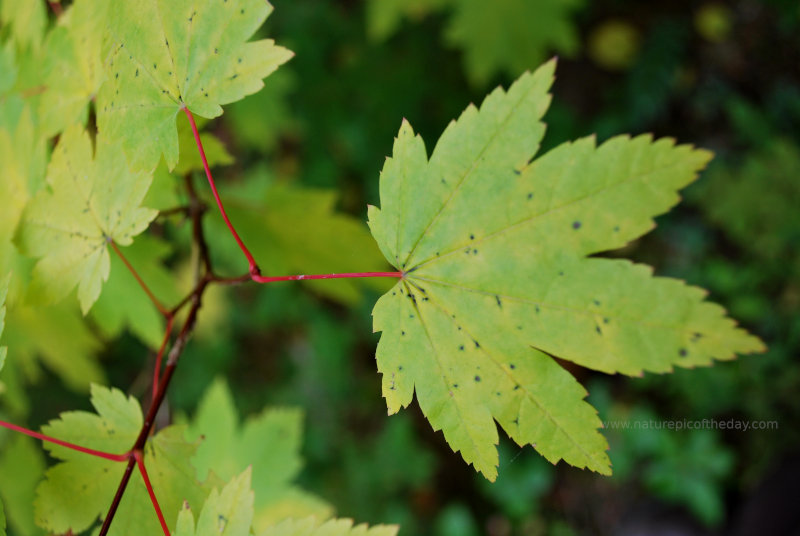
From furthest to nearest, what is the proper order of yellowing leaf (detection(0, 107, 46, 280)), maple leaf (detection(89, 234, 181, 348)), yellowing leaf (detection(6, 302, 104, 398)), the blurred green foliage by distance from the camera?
the blurred green foliage → yellowing leaf (detection(6, 302, 104, 398)) → maple leaf (detection(89, 234, 181, 348)) → yellowing leaf (detection(0, 107, 46, 280))

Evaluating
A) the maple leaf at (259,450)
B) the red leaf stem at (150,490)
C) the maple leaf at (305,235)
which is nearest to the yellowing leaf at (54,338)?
the maple leaf at (259,450)

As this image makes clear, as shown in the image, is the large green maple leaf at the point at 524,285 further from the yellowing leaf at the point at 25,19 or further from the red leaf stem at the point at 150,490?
the yellowing leaf at the point at 25,19

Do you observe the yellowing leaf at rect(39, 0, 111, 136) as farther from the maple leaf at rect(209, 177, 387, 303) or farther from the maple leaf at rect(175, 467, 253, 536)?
the maple leaf at rect(175, 467, 253, 536)

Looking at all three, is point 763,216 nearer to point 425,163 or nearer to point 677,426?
point 677,426

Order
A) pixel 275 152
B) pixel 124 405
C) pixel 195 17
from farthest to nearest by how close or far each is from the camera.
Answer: pixel 275 152, pixel 124 405, pixel 195 17

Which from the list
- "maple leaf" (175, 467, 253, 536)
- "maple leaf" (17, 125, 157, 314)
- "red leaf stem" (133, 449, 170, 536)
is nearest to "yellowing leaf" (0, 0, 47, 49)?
"maple leaf" (17, 125, 157, 314)

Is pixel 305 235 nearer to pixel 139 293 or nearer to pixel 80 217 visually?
pixel 139 293

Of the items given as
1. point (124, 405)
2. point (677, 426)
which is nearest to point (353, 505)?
point (677, 426)
